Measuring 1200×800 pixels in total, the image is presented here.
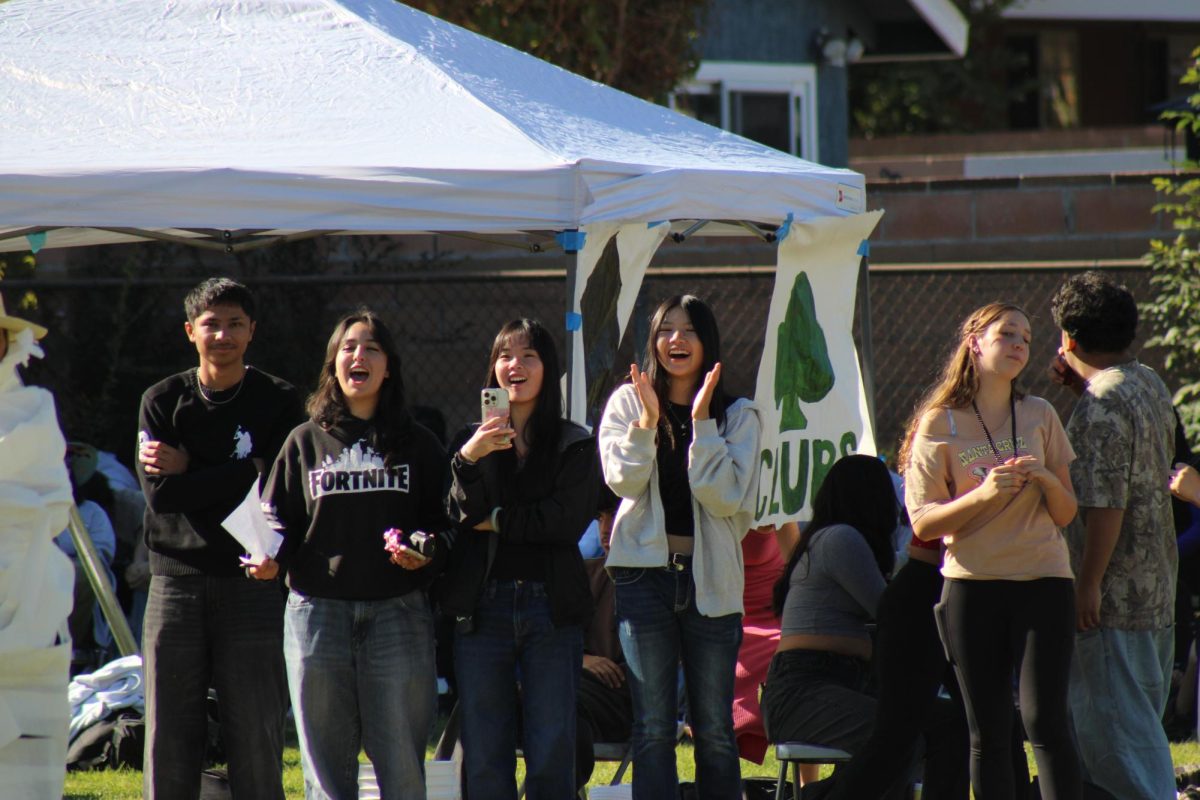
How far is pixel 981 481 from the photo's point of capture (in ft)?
16.0

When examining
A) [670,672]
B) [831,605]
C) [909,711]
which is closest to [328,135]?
[670,672]

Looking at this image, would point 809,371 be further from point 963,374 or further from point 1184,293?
point 1184,293

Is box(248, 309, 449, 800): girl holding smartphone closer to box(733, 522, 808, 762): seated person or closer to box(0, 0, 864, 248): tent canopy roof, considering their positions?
box(0, 0, 864, 248): tent canopy roof

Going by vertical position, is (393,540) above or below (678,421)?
below

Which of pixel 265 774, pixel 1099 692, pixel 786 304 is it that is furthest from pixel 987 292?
pixel 265 774

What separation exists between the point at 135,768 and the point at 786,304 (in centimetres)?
337

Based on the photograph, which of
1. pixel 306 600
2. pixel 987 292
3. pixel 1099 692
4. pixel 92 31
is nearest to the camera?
pixel 306 600

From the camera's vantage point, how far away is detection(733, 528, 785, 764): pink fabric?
18.8ft

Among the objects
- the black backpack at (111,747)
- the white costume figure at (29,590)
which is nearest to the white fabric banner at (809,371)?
the white costume figure at (29,590)

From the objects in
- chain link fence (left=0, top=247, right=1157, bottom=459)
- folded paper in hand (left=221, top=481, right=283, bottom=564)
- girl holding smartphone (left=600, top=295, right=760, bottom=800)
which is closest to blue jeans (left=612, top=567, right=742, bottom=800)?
girl holding smartphone (left=600, top=295, right=760, bottom=800)

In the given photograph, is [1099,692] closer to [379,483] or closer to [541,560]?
[541,560]

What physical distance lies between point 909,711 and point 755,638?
1016 millimetres

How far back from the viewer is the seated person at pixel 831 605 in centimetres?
527

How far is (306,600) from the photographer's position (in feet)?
15.5
